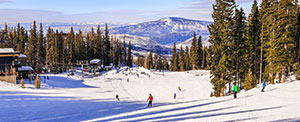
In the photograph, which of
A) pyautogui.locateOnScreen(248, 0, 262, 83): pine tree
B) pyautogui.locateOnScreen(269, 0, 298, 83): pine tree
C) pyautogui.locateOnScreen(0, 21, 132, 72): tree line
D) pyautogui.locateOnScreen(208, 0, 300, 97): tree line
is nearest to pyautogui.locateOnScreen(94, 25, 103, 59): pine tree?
pyautogui.locateOnScreen(0, 21, 132, 72): tree line

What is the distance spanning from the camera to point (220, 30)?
32469 mm

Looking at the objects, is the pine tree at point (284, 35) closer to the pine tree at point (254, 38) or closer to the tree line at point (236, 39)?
the tree line at point (236, 39)

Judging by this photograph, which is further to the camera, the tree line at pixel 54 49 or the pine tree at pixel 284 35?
the tree line at pixel 54 49

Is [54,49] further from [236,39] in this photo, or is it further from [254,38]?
[236,39]

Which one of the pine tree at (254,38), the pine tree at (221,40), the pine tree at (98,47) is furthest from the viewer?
the pine tree at (98,47)

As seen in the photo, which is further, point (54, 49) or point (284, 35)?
point (54, 49)

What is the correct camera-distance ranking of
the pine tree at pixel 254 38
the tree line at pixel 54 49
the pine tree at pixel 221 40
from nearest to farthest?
the pine tree at pixel 221 40, the pine tree at pixel 254 38, the tree line at pixel 54 49

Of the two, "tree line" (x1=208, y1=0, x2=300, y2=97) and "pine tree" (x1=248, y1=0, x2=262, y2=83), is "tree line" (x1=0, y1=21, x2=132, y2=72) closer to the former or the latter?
"tree line" (x1=208, y1=0, x2=300, y2=97)


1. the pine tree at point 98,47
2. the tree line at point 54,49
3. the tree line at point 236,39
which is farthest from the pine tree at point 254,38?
the pine tree at point 98,47

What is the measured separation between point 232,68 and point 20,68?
3602 cm

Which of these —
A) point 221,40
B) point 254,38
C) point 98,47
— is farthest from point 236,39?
point 98,47

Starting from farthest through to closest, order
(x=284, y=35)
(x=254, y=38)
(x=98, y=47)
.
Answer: (x=98, y=47), (x=254, y=38), (x=284, y=35)

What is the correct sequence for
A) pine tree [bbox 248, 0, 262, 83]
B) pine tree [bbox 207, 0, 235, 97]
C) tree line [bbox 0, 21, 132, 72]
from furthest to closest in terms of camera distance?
tree line [bbox 0, 21, 132, 72]
pine tree [bbox 248, 0, 262, 83]
pine tree [bbox 207, 0, 235, 97]

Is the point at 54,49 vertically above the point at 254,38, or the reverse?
the point at 254,38
